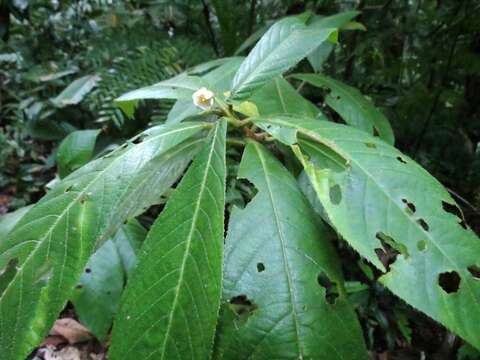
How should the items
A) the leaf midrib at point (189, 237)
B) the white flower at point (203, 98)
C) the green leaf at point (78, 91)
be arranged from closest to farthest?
1. the leaf midrib at point (189, 237)
2. the white flower at point (203, 98)
3. the green leaf at point (78, 91)

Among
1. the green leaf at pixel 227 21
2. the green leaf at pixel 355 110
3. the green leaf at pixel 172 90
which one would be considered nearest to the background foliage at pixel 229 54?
the green leaf at pixel 227 21

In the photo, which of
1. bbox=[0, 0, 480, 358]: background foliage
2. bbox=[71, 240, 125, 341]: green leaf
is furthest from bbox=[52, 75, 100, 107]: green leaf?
bbox=[71, 240, 125, 341]: green leaf

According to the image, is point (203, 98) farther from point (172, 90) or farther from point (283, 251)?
point (283, 251)

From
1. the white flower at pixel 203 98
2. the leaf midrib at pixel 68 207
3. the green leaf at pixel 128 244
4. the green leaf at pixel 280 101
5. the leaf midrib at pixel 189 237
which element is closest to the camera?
the leaf midrib at pixel 189 237

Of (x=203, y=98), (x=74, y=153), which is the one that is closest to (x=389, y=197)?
(x=203, y=98)

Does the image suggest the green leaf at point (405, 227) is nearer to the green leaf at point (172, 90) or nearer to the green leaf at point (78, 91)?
the green leaf at point (172, 90)

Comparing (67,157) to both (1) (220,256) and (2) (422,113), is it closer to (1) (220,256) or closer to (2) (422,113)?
(1) (220,256)

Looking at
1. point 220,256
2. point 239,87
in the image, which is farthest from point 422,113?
point 220,256
